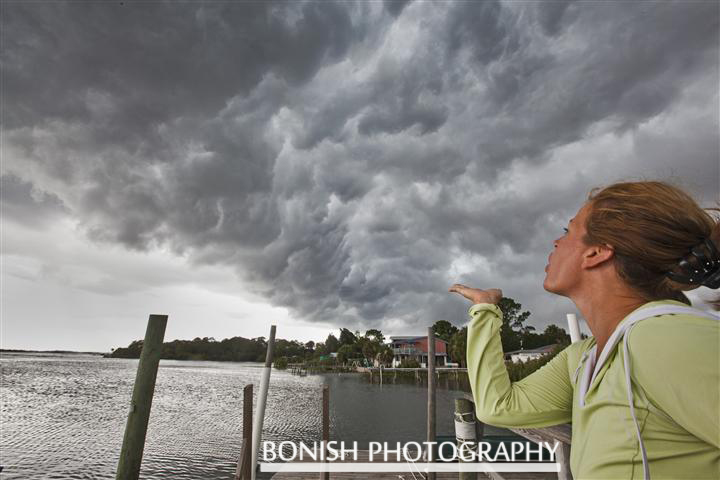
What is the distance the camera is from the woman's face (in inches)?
47.1

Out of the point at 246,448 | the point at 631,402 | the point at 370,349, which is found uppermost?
the point at 370,349

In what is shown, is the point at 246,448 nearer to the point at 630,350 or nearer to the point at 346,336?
the point at 630,350

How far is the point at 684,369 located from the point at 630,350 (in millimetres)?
136

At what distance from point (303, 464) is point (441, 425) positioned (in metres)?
16.7

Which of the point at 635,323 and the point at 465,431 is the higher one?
the point at 635,323

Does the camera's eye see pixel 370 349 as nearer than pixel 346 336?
Yes

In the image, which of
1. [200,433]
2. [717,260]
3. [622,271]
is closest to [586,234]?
[622,271]

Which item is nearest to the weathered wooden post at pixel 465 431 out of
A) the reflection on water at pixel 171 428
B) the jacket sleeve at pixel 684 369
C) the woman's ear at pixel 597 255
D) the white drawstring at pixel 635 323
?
the woman's ear at pixel 597 255

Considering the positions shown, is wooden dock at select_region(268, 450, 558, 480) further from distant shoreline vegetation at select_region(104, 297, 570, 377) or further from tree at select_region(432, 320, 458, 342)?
tree at select_region(432, 320, 458, 342)

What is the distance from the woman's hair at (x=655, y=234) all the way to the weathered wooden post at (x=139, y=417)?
387cm

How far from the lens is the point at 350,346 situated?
98.1 m

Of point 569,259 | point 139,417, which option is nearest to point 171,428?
point 139,417

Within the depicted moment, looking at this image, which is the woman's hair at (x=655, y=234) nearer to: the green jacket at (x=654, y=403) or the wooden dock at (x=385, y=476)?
the green jacket at (x=654, y=403)

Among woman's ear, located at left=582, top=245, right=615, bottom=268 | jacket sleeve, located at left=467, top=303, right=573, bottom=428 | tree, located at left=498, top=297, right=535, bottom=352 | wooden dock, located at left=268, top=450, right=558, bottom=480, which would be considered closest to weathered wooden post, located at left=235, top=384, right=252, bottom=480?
wooden dock, located at left=268, top=450, right=558, bottom=480
